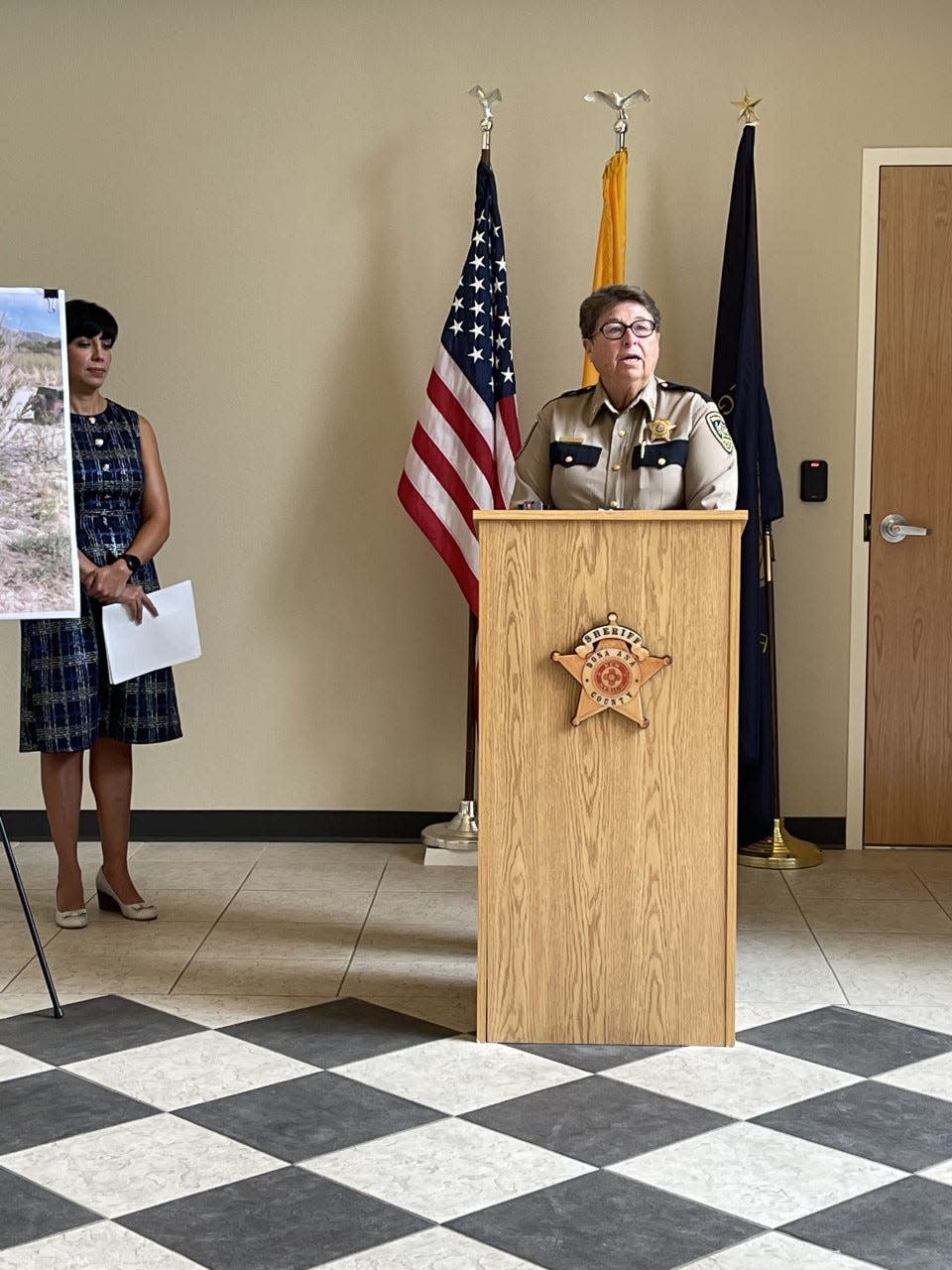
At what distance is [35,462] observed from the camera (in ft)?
10.5

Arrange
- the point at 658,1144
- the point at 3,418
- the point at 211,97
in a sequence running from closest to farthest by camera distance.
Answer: the point at 658,1144 < the point at 3,418 < the point at 211,97

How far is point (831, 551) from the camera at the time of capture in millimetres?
4699

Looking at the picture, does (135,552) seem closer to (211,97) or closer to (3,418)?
(3,418)

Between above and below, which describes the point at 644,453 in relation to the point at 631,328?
below

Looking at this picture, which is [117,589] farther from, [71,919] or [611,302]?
[611,302]

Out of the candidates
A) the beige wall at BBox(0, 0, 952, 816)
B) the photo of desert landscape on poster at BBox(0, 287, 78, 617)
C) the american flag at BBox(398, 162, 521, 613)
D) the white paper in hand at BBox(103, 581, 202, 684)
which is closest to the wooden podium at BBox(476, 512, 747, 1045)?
the photo of desert landscape on poster at BBox(0, 287, 78, 617)

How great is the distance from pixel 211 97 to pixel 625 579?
2610 millimetres

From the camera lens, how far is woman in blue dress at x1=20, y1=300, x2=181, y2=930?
3.77 metres

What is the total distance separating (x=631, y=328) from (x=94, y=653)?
1.65m

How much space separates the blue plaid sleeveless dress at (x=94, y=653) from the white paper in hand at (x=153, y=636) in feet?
0.15

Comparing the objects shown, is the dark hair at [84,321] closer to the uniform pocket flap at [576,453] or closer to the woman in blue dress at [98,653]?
the woman in blue dress at [98,653]

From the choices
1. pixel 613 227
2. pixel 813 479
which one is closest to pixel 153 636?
pixel 613 227

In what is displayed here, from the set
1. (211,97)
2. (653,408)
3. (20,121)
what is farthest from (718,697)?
(20,121)

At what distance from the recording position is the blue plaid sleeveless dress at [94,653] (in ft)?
12.4
